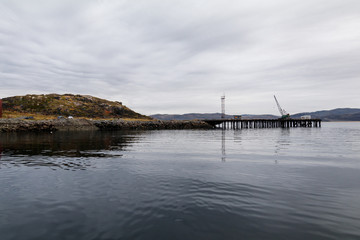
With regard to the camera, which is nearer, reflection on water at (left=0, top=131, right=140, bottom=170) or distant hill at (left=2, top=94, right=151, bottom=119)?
reflection on water at (left=0, top=131, right=140, bottom=170)

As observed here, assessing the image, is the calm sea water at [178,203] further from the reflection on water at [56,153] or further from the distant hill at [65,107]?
the distant hill at [65,107]

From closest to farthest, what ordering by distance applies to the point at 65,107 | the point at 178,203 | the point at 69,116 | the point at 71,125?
the point at 178,203 < the point at 71,125 < the point at 69,116 < the point at 65,107

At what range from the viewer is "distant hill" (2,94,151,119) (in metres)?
110

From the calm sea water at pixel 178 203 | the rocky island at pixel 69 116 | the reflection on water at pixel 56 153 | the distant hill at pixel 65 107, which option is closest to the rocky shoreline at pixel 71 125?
the rocky island at pixel 69 116

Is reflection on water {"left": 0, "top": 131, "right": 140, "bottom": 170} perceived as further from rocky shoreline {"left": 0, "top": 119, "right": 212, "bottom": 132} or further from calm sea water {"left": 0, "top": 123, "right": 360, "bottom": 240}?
rocky shoreline {"left": 0, "top": 119, "right": 212, "bottom": 132}

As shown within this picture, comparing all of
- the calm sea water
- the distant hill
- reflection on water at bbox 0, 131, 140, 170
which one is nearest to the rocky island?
the distant hill

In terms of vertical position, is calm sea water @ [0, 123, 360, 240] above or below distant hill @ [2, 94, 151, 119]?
below

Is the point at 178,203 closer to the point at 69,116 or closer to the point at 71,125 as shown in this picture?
the point at 71,125

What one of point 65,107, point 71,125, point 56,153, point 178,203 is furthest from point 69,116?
point 178,203

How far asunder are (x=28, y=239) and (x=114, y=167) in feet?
33.4

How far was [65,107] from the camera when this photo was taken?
117438 millimetres

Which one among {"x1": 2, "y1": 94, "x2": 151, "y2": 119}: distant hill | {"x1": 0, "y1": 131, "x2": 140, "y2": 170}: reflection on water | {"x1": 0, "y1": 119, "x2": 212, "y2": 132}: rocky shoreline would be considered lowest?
{"x1": 0, "y1": 131, "x2": 140, "y2": 170}: reflection on water

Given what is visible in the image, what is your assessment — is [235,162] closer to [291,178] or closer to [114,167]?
[291,178]

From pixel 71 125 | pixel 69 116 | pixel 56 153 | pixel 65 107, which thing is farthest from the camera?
pixel 65 107
